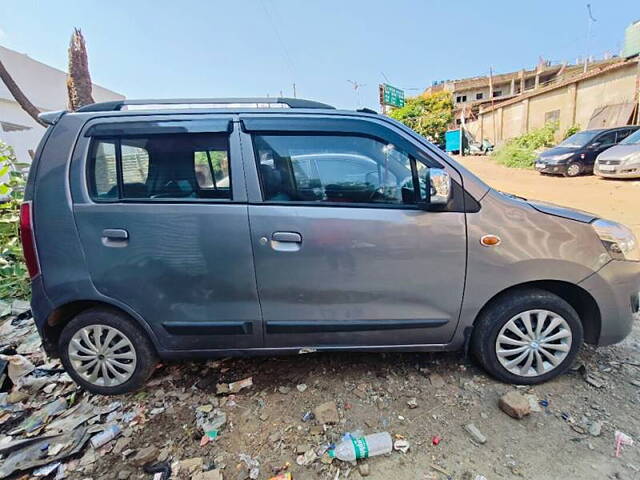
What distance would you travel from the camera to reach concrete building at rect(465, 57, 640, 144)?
14.2 meters

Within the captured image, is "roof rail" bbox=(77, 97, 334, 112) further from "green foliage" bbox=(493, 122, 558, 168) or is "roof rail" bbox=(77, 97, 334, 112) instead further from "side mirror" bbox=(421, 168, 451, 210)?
"green foliage" bbox=(493, 122, 558, 168)

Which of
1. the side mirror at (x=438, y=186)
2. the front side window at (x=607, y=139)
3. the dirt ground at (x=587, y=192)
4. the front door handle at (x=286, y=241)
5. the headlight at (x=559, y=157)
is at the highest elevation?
the front side window at (x=607, y=139)

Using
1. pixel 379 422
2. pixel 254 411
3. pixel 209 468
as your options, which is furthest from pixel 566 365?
pixel 209 468

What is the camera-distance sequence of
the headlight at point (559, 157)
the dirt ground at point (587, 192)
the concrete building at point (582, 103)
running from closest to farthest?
the dirt ground at point (587, 192), the headlight at point (559, 157), the concrete building at point (582, 103)

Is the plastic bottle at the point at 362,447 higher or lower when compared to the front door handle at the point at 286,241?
lower

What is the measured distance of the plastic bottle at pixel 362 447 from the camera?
1.85 metres

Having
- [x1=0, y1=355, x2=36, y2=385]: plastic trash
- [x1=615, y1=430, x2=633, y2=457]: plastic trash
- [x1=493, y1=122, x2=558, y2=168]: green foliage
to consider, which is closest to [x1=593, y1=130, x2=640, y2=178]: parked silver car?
[x1=493, y1=122, x2=558, y2=168]: green foliage

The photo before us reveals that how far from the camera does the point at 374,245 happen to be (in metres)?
2.08

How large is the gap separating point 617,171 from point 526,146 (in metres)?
8.88

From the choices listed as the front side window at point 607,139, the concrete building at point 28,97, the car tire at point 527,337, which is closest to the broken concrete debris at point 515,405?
the car tire at point 527,337

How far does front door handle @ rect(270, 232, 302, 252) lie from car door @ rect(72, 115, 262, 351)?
0.17 meters

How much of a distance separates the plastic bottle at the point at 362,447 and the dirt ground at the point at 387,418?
0.04 meters

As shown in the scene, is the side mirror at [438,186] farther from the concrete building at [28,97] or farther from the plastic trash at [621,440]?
the concrete building at [28,97]

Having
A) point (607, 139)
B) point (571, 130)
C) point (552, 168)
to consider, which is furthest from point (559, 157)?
point (571, 130)
